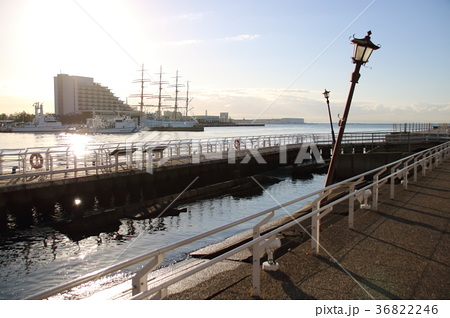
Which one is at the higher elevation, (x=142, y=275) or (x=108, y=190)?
(x=142, y=275)

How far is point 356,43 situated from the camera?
8922mm

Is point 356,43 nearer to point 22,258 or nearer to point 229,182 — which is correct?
point 22,258

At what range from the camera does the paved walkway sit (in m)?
4.66

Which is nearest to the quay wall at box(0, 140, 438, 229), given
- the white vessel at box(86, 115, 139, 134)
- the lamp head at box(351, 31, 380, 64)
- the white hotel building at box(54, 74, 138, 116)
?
the lamp head at box(351, 31, 380, 64)

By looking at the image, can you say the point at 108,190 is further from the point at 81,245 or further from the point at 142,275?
the point at 142,275

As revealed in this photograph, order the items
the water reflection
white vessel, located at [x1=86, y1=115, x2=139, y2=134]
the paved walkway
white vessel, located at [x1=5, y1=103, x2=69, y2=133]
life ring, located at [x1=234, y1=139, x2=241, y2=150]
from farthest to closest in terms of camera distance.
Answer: white vessel, located at [x1=5, y1=103, x2=69, y2=133] → white vessel, located at [x1=86, y1=115, x2=139, y2=134] → life ring, located at [x1=234, y1=139, x2=241, y2=150] → the water reflection → the paved walkway

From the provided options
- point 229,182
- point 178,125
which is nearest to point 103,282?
point 229,182

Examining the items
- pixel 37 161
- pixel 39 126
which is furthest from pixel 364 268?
pixel 39 126

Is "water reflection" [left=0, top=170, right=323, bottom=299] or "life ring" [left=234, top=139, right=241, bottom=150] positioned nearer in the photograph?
"water reflection" [left=0, top=170, right=323, bottom=299]

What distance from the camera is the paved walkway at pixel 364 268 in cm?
466

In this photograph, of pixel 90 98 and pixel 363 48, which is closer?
pixel 363 48

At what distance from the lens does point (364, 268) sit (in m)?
5.43

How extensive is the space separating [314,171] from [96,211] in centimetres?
2296

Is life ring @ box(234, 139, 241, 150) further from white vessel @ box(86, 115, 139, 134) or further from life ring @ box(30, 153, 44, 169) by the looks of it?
white vessel @ box(86, 115, 139, 134)
